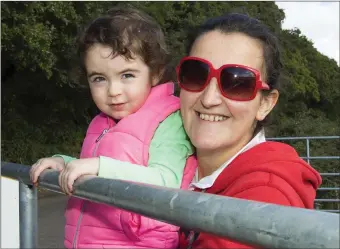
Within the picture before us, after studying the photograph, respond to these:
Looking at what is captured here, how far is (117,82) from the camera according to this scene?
2125mm

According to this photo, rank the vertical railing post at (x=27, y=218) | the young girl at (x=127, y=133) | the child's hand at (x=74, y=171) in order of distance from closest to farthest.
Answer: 1. the child's hand at (x=74, y=171)
2. the young girl at (x=127, y=133)
3. the vertical railing post at (x=27, y=218)

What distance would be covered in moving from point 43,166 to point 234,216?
1.19 m

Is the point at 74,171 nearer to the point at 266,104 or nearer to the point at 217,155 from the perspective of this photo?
the point at 217,155

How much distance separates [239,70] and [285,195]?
50 centimetres

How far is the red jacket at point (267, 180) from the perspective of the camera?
1.28 m

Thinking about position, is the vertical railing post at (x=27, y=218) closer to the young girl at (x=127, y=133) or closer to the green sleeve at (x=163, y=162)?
the young girl at (x=127, y=133)

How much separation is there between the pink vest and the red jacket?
15.6 inches

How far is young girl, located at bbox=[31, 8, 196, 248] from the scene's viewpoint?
185 centimetres

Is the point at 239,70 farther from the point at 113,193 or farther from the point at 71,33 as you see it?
the point at 71,33

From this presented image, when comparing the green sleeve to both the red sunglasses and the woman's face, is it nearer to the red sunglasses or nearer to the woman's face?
the woman's face

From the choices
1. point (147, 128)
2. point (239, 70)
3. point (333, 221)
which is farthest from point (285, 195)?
point (147, 128)

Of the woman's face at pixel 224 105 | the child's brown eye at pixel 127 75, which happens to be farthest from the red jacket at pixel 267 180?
the child's brown eye at pixel 127 75

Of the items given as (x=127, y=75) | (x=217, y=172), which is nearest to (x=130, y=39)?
(x=127, y=75)

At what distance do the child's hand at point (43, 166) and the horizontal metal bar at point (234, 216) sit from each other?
2.27 ft
